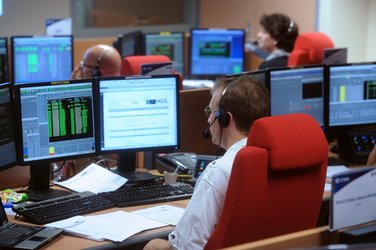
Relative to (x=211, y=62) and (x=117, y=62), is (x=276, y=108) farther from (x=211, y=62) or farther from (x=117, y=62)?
(x=211, y=62)

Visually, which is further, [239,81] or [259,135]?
[239,81]

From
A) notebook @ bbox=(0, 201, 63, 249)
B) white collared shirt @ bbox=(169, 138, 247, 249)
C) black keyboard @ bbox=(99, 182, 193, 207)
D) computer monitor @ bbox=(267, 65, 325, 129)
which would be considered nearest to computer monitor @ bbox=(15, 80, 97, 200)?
black keyboard @ bbox=(99, 182, 193, 207)

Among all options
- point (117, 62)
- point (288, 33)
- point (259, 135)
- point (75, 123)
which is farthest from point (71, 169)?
point (288, 33)

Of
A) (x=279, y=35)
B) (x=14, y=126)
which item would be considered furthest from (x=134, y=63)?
(x=279, y=35)

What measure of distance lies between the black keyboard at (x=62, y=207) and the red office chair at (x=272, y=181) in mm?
669

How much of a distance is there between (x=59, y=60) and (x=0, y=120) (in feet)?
9.13

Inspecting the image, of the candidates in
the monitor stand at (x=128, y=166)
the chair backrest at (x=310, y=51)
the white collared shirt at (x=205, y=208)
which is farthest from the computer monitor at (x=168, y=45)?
the white collared shirt at (x=205, y=208)

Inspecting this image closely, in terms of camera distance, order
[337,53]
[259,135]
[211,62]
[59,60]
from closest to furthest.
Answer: [259,135] < [337,53] < [59,60] < [211,62]

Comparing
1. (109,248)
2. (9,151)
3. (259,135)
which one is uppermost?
(259,135)

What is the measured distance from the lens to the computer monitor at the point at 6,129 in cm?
275

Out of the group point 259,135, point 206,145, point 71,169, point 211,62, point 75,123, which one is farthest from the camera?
point 211,62

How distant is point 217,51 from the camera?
617 centimetres

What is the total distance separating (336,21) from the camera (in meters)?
6.45

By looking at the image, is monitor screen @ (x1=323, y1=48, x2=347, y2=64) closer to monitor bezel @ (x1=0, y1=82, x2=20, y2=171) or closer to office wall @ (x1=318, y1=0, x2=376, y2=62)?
office wall @ (x1=318, y1=0, x2=376, y2=62)
